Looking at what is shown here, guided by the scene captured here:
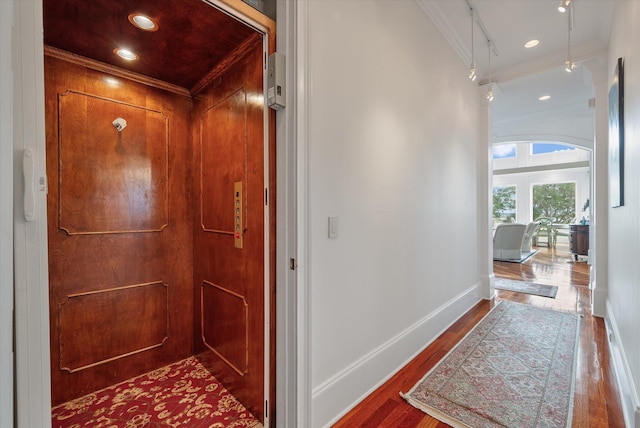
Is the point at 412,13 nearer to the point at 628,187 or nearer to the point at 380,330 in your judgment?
the point at 628,187

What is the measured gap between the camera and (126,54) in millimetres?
1904

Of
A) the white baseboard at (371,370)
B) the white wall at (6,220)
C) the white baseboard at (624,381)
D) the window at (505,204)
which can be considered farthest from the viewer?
the window at (505,204)

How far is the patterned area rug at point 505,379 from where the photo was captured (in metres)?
1.68

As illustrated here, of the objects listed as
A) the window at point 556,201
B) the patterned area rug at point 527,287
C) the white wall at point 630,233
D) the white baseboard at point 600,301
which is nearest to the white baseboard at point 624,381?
the white wall at point 630,233

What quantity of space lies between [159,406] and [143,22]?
2410 mm

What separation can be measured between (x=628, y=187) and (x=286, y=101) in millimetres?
2281

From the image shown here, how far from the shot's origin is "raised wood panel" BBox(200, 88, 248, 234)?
6.07ft

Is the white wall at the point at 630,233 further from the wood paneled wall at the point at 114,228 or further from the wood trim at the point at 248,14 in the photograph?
the wood paneled wall at the point at 114,228

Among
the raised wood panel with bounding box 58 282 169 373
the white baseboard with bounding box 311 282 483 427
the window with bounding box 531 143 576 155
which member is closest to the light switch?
the white baseboard with bounding box 311 282 483 427

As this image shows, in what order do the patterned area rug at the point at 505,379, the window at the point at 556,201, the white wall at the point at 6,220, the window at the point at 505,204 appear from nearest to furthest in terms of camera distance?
1. the white wall at the point at 6,220
2. the patterned area rug at the point at 505,379
3. the window at the point at 556,201
4. the window at the point at 505,204

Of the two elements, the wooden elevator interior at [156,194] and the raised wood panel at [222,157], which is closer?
the wooden elevator interior at [156,194]

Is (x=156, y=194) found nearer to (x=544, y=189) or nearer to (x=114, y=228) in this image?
(x=114, y=228)

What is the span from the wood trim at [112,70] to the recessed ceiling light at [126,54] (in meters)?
0.19

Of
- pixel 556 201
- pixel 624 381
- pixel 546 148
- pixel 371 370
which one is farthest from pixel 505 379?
pixel 556 201
